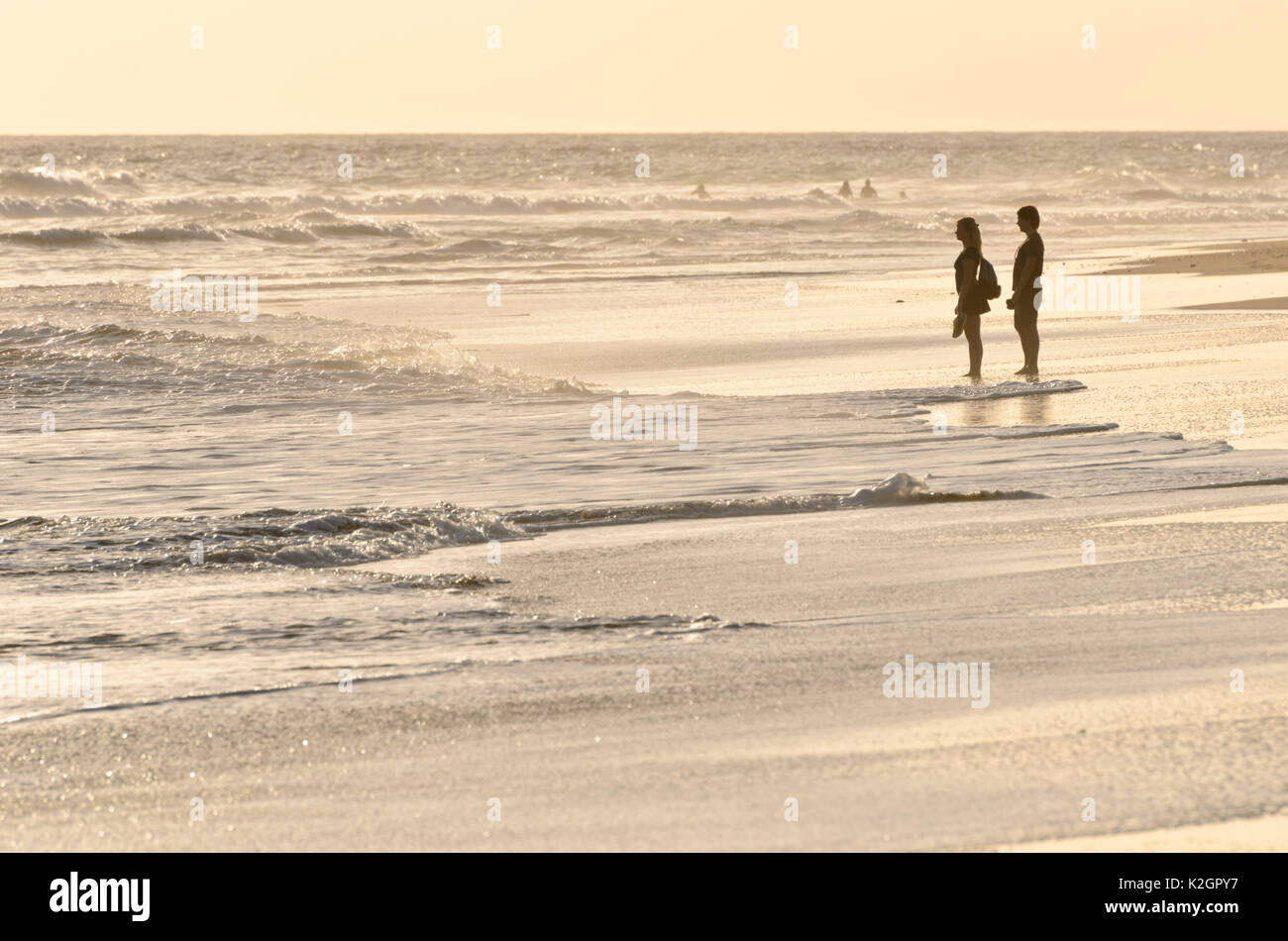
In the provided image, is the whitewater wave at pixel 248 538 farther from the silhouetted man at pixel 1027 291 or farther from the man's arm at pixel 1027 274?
the man's arm at pixel 1027 274

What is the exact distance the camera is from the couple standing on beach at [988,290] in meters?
11.9

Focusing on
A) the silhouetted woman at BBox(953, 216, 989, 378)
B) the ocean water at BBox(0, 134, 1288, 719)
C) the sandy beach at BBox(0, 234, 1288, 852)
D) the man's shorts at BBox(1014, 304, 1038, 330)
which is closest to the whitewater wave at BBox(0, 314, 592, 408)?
the ocean water at BBox(0, 134, 1288, 719)

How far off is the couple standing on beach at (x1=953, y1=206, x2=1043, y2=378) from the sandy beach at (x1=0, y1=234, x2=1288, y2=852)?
166 inches

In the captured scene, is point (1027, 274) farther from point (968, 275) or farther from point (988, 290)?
point (968, 275)

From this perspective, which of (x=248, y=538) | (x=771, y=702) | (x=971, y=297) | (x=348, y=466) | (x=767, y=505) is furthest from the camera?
(x=971, y=297)

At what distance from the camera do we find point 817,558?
5961 millimetres

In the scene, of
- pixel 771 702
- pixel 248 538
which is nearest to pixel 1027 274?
pixel 248 538

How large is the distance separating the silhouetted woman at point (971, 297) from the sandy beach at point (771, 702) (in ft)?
13.8

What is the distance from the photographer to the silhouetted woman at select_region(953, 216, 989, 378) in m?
11.9

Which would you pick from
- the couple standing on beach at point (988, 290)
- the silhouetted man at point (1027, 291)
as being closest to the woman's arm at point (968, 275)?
the couple standing on beach at point (988, 290)

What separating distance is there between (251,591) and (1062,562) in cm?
309

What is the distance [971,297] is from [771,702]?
27.2 ft

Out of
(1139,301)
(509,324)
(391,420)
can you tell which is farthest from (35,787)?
(1139,301)

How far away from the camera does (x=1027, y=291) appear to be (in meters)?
11.9
